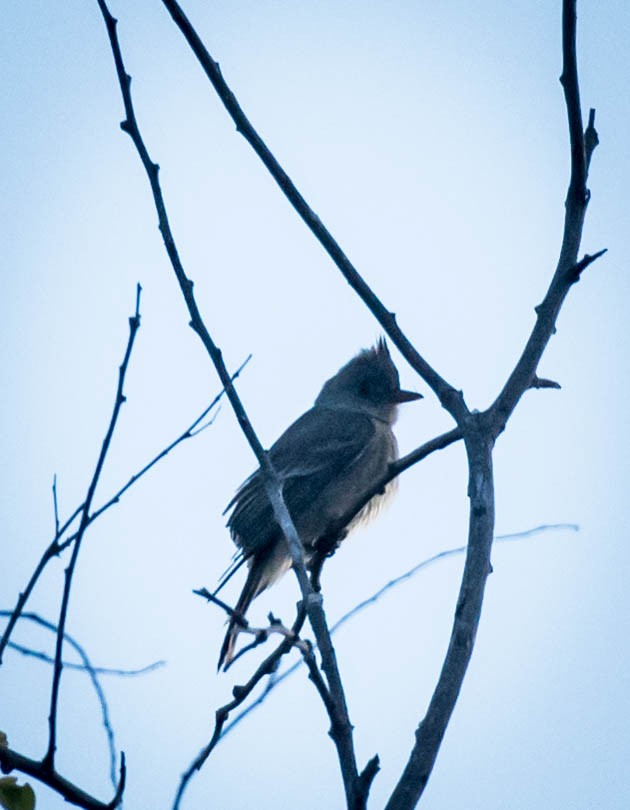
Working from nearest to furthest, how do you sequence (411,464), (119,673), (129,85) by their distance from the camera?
(129,85), (411,464), (119,673)

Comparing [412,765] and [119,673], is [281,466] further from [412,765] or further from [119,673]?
[412,765]

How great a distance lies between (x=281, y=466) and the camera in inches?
299

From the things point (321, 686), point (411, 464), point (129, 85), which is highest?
point (129, 85)

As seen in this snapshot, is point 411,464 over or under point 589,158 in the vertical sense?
under

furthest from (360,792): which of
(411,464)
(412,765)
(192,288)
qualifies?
(192,288)

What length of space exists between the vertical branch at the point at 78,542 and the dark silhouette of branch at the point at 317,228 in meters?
0.53

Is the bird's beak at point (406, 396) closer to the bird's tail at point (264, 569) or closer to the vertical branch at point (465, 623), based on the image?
the bird's tail at point (264, 569)

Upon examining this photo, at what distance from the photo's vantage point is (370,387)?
8.41 m

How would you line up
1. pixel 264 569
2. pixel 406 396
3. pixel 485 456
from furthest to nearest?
pixel 406 396, pixel 264 569, pixel 485 456

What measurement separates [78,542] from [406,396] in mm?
5366

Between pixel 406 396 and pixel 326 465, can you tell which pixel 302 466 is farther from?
pixel 406 396

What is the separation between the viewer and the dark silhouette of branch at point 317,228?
3219 millimetres

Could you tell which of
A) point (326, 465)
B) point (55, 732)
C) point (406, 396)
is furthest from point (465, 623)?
point (406, 396)

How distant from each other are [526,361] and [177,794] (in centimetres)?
158
